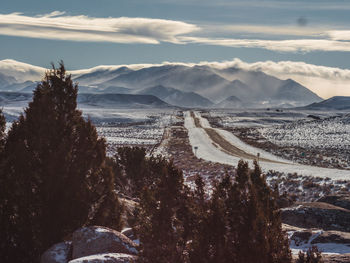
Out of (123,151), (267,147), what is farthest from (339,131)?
(123,151)

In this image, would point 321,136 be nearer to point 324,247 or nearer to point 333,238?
point 333,238

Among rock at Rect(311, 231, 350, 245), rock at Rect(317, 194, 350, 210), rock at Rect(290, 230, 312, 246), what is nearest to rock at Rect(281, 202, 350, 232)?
rock at Rect(317, 194, 350, 210)

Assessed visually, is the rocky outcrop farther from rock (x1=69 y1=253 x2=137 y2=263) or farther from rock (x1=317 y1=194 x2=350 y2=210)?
rock (x1=317 y1=194 x2=350 y2=210)

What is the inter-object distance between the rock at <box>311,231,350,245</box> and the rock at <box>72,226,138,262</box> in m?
6.83

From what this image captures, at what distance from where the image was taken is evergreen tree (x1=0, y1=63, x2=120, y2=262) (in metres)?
10.0

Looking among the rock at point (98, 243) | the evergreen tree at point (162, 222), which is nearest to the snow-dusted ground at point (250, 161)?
the rock at point (98, 243)

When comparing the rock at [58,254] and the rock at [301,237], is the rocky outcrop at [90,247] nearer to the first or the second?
the rock at [58,254]

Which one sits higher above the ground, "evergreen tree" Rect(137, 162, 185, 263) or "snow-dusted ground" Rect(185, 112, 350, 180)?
"evergreen tree" Rect(137, 162, 185, 263)

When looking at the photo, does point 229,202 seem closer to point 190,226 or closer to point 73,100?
point 190,226

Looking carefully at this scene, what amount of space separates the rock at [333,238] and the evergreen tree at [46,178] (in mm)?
7217

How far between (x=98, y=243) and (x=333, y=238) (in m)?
7.89

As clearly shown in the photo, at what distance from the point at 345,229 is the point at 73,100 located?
1212cm

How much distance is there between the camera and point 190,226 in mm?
8344

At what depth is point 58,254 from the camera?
909 cm
